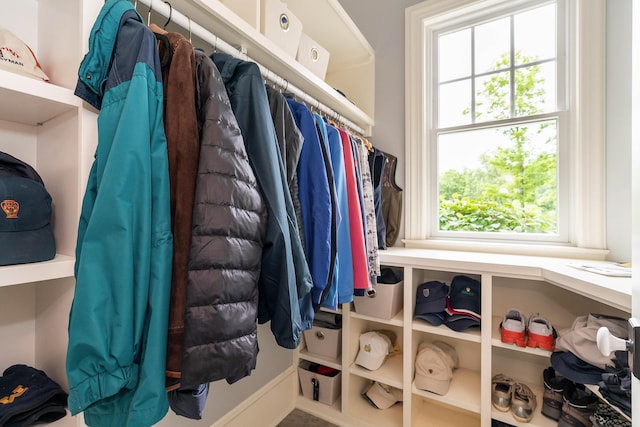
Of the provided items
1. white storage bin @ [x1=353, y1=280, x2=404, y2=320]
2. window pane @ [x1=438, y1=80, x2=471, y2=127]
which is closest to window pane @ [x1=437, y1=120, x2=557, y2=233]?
window pane @ [x1=438, y1=80, x2=471, y2=127]

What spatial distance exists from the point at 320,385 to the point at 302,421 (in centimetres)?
22

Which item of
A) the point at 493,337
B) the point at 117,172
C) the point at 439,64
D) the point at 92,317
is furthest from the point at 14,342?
the point at 439,64

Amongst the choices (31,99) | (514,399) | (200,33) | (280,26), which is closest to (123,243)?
(31,99)

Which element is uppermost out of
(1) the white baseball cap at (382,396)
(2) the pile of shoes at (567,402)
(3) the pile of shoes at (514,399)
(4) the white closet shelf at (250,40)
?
(4) the white closet shelf at (250,40)

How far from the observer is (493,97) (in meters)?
1.80

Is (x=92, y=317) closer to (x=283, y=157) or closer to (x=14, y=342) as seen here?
(x=14, y=342)

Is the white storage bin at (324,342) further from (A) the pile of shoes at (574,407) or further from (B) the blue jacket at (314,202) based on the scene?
(A) the pile of shoes at (574,407)

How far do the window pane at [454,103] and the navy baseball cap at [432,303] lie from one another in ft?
3.69

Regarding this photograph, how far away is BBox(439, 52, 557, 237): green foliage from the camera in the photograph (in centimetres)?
165

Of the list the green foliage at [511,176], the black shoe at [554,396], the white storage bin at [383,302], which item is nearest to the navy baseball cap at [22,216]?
the white storage bin at [383,302]

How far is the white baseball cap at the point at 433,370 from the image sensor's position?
4.57 feet

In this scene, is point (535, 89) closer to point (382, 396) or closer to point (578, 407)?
point (578, 407)

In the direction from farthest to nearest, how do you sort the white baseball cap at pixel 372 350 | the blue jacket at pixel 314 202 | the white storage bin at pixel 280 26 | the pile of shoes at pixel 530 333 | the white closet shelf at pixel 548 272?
the white baseball cap at pixel 372 350
the pile of shoes at pixel 530 333
the white storage bin at pixel 280 26
the blue jacket at pixel 314 202
the white closet shelf at pixel 548 272

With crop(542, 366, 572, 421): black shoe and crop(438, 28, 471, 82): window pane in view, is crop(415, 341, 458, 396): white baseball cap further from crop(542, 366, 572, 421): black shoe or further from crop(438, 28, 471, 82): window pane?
crop(438, 28, 471, 82): window pane
